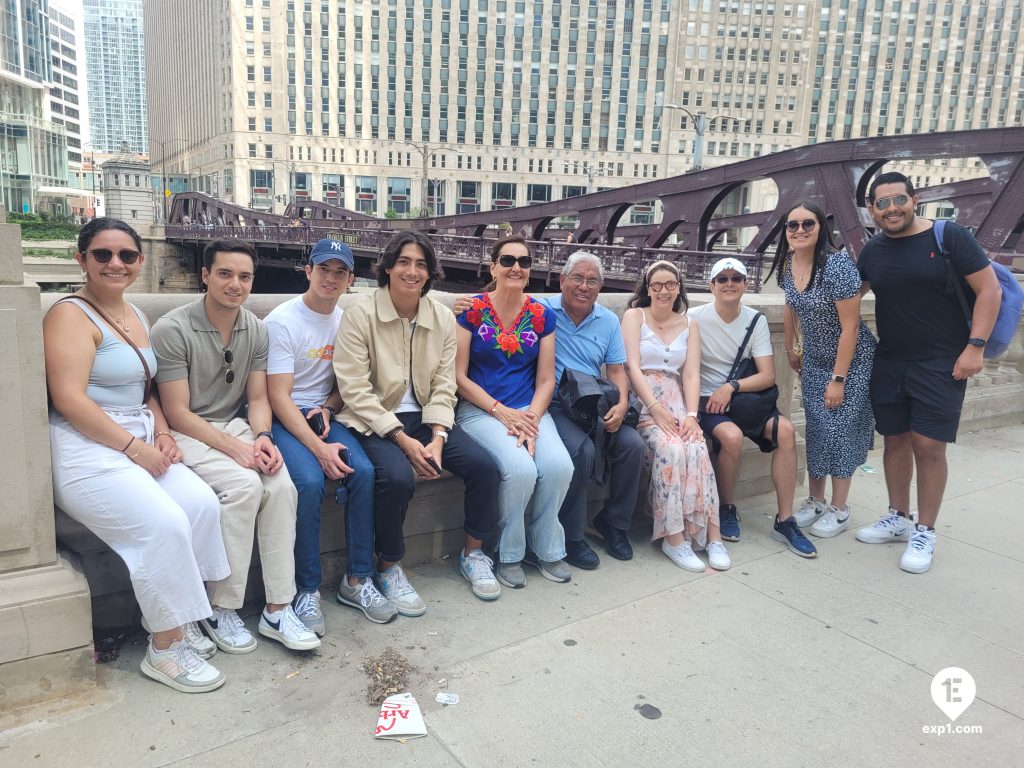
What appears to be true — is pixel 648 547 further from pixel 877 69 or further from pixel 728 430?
pixel 877 69

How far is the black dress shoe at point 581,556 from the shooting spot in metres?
3.51

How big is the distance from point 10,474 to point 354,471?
1130mm

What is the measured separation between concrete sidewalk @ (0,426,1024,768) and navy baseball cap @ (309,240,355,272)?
4.70 feet

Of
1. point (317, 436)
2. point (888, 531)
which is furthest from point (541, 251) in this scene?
point (317, 436)

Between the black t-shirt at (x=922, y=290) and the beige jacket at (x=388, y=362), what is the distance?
7.09 ft

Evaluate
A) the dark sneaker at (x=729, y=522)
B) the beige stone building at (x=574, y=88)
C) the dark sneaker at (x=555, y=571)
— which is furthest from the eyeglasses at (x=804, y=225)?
the beige stone building at (x=574, y=88)

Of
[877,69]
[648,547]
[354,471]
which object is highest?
[877,69]

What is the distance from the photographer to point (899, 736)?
2.30 metres

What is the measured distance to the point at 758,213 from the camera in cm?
2259

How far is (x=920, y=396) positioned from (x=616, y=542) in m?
1.67

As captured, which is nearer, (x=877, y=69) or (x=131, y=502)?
(x=131, y=502)

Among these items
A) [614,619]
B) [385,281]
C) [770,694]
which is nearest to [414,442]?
[385,281]

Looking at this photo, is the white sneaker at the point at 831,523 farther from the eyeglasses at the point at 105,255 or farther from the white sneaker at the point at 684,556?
the eyeglasses at the point at 105,255

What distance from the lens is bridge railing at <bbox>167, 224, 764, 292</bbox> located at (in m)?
16.9
